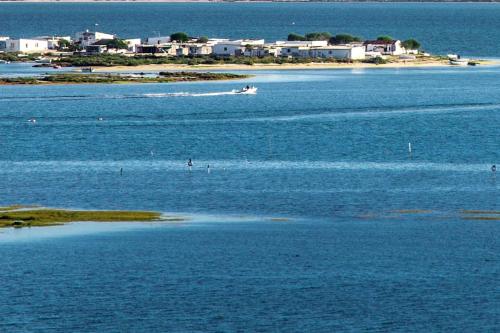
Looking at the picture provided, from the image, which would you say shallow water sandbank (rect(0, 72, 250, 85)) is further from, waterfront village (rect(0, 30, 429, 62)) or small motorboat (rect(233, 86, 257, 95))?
waterfront village (rect(0, 30, 429, 62))

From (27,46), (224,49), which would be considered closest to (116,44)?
(224,49)

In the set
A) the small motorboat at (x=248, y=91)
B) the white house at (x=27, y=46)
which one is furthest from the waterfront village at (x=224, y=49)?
the small motorboat at (x=248, y=91)

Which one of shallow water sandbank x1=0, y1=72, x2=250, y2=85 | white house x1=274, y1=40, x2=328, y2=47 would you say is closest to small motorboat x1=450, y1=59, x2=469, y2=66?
white house x1=274, y1=40, x2=328, y2=47

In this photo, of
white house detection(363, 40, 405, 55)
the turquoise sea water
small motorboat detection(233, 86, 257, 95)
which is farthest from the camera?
white house detection(363, 40, 405, 55)

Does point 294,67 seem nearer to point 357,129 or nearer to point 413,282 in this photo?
point 357,129

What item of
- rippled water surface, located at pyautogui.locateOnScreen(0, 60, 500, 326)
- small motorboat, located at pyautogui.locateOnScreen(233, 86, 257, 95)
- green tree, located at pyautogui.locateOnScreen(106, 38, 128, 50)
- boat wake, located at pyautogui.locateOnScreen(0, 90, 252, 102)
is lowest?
rippled water surface, located at pyautogui.locateOnScreen(0, 60, 500, 326)

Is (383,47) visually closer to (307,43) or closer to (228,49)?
(307,43)

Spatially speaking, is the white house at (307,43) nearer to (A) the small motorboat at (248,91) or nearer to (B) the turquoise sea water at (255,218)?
(A) the small motorboat at (248,91)
